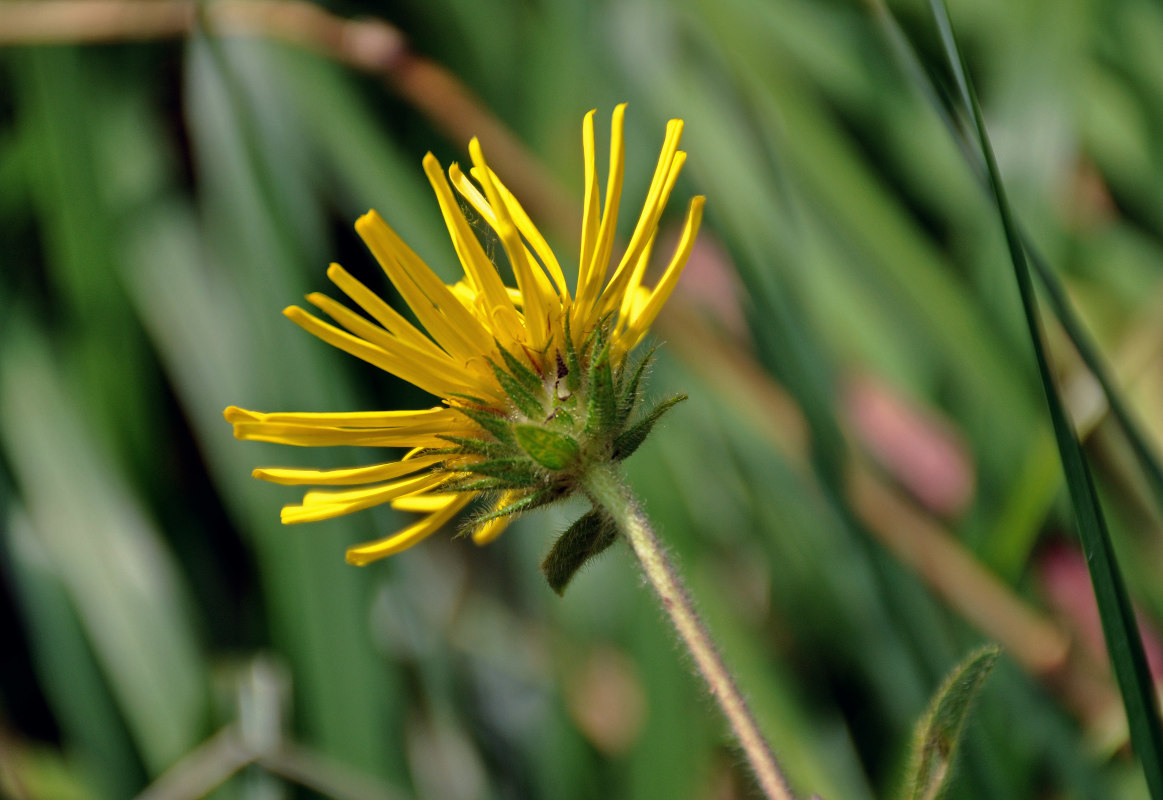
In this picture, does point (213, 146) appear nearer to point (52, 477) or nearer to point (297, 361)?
point (297, 361)

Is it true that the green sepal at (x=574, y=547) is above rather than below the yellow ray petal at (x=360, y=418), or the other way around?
below

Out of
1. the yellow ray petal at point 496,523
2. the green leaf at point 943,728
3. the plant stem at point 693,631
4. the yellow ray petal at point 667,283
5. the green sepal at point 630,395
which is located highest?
the yellow ray petal at point 667,283

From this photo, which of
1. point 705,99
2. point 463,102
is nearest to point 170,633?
point 463,102

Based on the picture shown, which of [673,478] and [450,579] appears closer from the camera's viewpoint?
[673,478]

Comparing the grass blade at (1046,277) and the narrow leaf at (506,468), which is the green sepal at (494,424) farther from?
the grass blade at (1046,277)

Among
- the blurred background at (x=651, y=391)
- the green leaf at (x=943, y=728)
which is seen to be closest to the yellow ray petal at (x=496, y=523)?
the green leaf at (x=943, y=728)

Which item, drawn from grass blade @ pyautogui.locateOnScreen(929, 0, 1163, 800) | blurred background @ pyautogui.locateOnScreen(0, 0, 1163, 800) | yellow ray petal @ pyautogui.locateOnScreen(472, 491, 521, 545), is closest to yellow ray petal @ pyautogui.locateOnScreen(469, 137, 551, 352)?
yellow ray petal @ pyautogui.locateOnScreen(472, 491, 521, 545)
